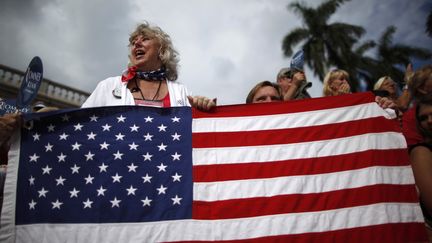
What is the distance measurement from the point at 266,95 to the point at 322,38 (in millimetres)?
20521

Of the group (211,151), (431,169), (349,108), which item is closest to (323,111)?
(349,108)

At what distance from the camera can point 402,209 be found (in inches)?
94.2

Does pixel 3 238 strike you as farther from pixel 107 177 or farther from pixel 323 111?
pixel 323 111

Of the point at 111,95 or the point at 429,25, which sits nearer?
the point at 111,95

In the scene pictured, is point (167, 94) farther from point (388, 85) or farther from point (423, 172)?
point (388, 85)

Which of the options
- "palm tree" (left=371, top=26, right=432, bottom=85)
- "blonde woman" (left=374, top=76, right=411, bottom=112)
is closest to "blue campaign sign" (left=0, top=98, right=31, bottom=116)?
"blonde woman" (left=374, top=76, right=411, bottom=112)

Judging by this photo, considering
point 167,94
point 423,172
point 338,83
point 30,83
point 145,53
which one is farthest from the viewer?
point 30,83

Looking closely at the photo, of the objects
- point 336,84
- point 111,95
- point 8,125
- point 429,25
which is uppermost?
point 429,25

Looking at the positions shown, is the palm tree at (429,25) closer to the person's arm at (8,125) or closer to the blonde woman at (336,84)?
the blonde woman at (336,84)

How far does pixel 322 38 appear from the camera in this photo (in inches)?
847

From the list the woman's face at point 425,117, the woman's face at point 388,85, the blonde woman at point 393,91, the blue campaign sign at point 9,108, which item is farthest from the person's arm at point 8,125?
the woman's face at point 388,85

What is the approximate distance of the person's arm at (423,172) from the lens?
229 centimetres

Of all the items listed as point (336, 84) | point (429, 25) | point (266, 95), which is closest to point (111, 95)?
point (266, 95)

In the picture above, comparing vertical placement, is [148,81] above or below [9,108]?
below
